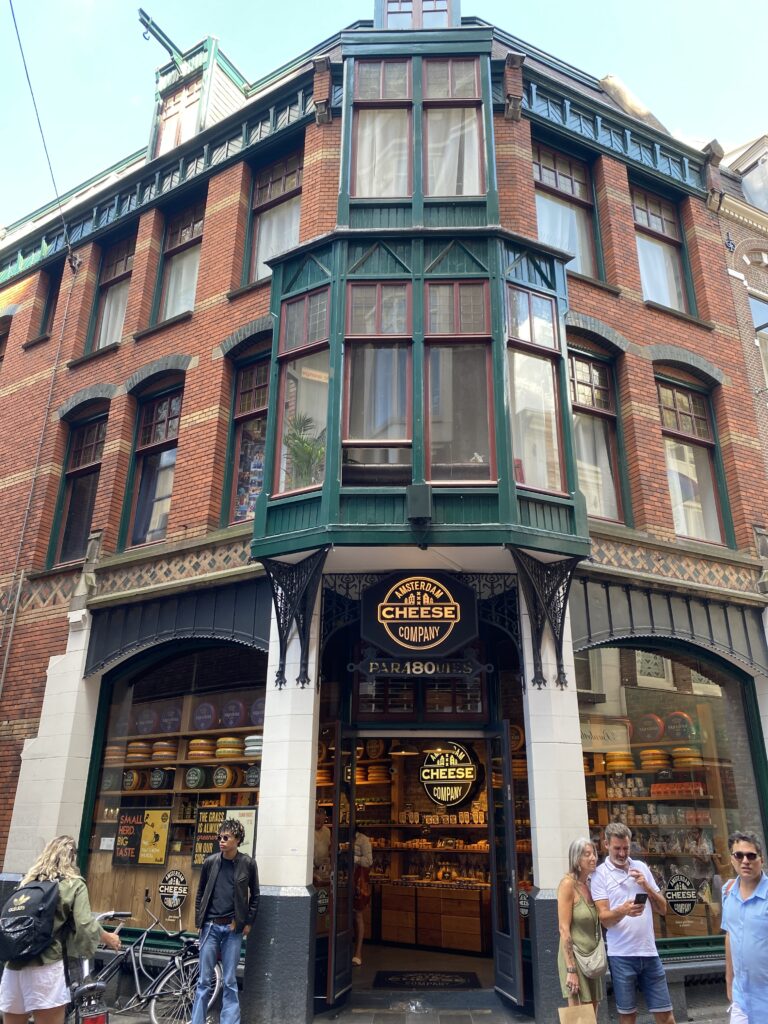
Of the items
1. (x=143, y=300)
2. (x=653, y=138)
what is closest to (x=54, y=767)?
(x=143, y=300)

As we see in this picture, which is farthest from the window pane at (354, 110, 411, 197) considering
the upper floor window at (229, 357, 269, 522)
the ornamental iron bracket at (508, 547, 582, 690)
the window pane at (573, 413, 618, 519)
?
the ornamental iron bracket at (508, 547, 582, 690)

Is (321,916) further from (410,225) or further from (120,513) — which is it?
(410,225)

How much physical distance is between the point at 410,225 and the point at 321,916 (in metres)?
8.61

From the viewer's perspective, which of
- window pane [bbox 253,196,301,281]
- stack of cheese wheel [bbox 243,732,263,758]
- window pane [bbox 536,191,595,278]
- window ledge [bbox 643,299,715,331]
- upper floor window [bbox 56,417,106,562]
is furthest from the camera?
upper floor window [bbox 56,417,106,562]

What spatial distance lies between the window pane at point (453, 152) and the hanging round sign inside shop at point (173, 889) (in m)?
9.65

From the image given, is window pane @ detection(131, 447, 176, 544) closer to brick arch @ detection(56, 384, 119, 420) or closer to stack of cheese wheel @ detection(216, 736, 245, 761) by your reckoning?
brick arch @ detection(56, 384, 119, 420)

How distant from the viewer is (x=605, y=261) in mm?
12242

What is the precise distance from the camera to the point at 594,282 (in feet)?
37.8

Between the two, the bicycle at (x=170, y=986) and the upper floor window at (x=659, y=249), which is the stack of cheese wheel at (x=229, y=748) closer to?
the bicycle at (x=170, y=986)

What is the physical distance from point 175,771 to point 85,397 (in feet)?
22.1

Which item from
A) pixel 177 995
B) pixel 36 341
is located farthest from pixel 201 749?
pixel 36 341

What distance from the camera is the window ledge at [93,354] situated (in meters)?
13.3

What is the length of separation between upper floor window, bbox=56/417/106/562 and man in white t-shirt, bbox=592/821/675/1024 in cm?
973

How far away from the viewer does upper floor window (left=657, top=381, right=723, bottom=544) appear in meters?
11.4
